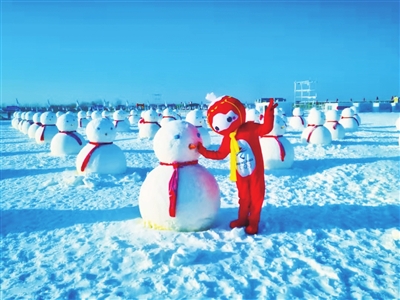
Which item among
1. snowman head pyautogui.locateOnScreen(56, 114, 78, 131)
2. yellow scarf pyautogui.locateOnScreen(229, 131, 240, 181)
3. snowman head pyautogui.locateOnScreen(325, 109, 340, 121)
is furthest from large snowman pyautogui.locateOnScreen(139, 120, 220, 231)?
snowman head pyautogui.locateOnScreen(325, 109, 340, 121)

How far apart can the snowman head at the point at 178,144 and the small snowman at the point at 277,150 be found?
434cm

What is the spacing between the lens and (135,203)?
577 centimetres

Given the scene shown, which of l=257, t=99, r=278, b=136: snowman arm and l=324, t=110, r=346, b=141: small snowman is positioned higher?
l=257, t=99, r=278, b=136: snowman arm

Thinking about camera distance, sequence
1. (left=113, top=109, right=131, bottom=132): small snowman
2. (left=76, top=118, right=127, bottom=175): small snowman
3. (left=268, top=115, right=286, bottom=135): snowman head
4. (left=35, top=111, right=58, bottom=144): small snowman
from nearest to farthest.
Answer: (left=76, top=118, right=127, bottom=175): small snowman, (left=268, top=115, right=286, bottom=135): snowman head, (left=35, top=111, right=58, bottom=144): small snowman, (left=113, top=109, right=131, bottom=132): small snowman

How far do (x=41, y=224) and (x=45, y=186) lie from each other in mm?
2443

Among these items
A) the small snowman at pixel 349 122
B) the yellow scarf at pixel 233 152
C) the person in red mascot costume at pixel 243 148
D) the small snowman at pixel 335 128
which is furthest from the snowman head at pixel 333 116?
the yellow scarf at pixel 233 152

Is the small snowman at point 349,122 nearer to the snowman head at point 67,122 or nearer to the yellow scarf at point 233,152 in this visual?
the snowman head at point 67,122

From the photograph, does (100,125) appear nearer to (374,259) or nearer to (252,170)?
(252,170)

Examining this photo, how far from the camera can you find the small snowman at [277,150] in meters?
8.28

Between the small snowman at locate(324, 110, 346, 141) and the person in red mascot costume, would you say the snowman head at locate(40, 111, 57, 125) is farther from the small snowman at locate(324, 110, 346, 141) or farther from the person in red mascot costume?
the small snowman at locate(324, 110, 346, 141)

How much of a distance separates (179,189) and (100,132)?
4.20 m

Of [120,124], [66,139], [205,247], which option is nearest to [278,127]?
[205,247]

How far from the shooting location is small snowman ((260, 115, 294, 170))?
828 centimetres

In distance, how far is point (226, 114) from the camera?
4.22m
